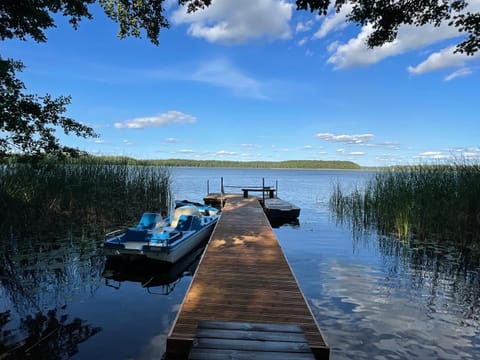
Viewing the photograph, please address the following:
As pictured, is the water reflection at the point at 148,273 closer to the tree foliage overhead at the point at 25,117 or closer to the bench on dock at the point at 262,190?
the tree foliage overhead at the point at 25,117

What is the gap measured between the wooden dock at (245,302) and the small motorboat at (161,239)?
41.3 inches

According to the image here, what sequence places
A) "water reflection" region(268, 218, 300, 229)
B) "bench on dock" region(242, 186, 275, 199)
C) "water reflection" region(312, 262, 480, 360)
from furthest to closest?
"bench on dock" region(242, 186, 275, 199)
"water reflection" region(268, 218, 300, 229)
"water reflection" region(312, 262, 480, 360)

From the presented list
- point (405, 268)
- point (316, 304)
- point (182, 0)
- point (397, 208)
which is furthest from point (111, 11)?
point (397, 208)

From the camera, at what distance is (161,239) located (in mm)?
7125

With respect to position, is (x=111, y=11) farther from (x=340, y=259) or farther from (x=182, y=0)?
(x=340, y=259)

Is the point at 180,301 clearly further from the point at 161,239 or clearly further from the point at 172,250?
the point at 161,239

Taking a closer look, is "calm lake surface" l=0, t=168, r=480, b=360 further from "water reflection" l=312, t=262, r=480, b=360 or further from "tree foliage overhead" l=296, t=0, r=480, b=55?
"tree foliage overhead" l=296, t=0, r=480, b=55

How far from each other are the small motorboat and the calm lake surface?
489mm

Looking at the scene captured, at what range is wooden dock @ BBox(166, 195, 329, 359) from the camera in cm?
292

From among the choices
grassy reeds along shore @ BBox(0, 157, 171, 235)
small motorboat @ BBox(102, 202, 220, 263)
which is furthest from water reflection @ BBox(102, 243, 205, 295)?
grassy reeds along shore @ BBox(0, 157, 171, 235)

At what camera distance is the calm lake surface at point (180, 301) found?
405 cm

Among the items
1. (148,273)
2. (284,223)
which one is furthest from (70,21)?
(284,223)

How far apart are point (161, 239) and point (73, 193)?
22.2 feet

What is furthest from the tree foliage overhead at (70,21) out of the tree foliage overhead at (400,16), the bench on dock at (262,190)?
the bench on dock at (262,190)
